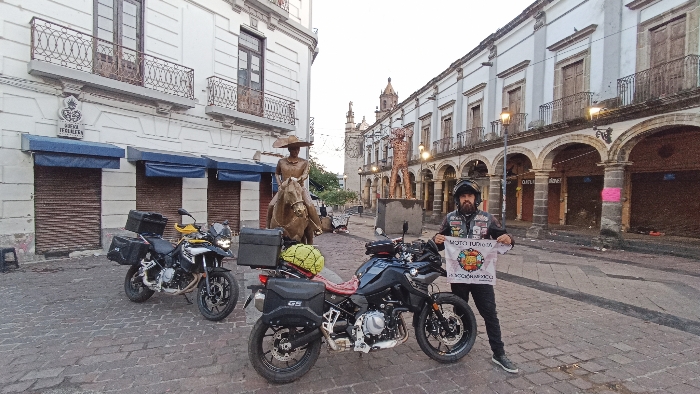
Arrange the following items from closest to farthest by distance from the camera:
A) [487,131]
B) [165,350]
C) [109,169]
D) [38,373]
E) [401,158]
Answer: [38,373] < [165,350] < [109,169] < [401,158] < [487,131]

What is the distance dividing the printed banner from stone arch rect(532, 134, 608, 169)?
11.6 metres

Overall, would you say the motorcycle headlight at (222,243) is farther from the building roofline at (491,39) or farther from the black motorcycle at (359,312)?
the building roofline at (491,39)

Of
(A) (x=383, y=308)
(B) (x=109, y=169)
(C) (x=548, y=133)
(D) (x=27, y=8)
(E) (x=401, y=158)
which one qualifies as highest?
(D) (x=27, y=8)

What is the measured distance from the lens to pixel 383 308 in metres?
2.94

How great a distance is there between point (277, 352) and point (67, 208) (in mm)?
7338

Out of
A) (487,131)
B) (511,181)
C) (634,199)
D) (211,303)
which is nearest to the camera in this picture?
(211,303)

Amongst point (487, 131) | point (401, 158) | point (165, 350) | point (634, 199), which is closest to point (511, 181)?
point (487, 131)

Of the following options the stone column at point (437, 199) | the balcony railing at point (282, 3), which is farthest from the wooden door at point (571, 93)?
the balcony railing at point (282, 3)

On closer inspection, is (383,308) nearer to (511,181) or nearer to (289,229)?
(289,229)

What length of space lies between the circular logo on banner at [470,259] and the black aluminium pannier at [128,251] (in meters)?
4.01

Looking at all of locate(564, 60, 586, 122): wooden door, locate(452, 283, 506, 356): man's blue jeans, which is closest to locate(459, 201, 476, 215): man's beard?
locate(452, 283, 506, 356): man's blue jeans

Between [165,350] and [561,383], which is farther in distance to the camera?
[165,350]

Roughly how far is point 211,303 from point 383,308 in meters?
2.37

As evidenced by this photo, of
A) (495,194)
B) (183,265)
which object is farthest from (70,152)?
(495,194)
